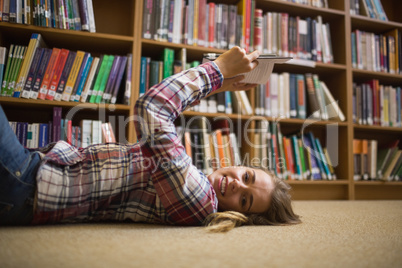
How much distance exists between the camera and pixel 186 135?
2121 millimetres

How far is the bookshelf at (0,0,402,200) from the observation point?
1985 mm

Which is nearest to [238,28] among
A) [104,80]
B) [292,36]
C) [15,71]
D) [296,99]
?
[292,36]

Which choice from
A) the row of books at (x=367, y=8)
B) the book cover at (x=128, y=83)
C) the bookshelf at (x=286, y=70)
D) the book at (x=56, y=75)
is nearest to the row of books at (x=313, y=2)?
the bookshelf at (x=286, y=70)

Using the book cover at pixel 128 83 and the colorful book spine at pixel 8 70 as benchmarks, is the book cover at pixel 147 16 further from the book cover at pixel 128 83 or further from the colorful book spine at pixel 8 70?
the colorful book spine at pixel 8 70

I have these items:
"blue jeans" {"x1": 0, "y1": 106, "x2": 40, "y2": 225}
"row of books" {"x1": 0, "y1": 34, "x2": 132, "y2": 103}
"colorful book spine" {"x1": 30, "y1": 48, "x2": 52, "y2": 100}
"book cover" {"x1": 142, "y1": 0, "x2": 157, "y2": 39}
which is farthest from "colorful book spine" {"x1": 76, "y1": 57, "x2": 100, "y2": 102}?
"blue jeans" {"x1": 0, "y1": 106, "x2": 40, "y2": 225}

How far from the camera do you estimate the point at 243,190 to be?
44.1 inches

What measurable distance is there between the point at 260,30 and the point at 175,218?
1.66 metres

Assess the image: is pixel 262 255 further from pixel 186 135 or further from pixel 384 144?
pixel 384 144

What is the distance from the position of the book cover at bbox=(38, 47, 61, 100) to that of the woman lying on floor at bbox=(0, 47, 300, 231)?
891 mm

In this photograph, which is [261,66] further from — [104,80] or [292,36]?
[292,36]

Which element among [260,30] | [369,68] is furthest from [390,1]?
[260,30]

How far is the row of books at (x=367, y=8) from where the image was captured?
8.47ft

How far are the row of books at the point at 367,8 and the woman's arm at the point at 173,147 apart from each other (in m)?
2.02

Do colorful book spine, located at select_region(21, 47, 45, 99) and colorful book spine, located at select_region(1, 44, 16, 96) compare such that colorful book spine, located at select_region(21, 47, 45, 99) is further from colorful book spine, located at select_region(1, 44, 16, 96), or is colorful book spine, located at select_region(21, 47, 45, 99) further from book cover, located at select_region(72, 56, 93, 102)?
book cover, located at select_region(72, 56, 93, 102)
